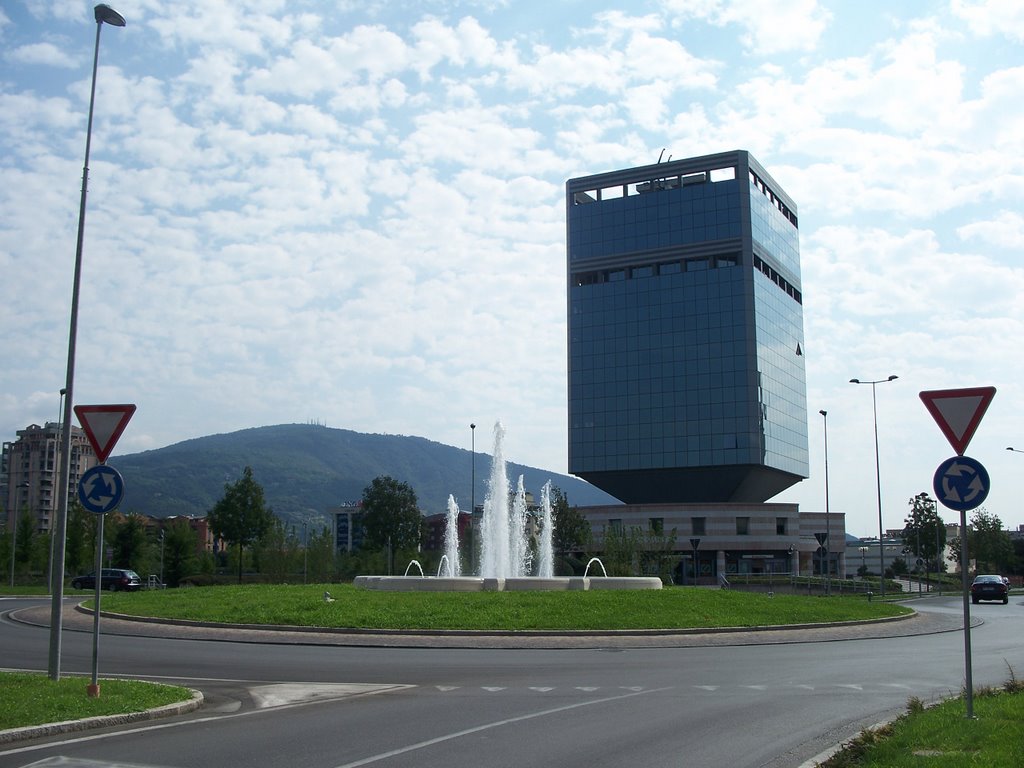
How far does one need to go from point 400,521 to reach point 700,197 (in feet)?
215

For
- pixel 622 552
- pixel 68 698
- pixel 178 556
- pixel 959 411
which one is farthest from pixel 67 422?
pixel 178 556

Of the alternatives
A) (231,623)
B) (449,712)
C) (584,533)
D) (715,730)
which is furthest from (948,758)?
(584,533)

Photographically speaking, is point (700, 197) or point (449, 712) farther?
point (700, 197)

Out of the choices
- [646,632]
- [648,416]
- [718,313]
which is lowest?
[646,632]

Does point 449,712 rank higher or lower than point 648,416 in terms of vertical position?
lower

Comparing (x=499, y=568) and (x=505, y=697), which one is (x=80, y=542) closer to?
(x=499, y=568)

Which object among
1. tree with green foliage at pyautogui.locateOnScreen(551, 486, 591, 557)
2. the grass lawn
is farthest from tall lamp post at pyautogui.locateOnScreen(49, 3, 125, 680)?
tree with green foliage at pyautogui.locateOnScreen(551, 486, 591, 557)

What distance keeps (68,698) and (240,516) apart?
185 ft

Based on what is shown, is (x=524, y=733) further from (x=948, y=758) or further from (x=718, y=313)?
(x=718, y=313)

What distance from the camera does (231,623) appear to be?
93.2 feet

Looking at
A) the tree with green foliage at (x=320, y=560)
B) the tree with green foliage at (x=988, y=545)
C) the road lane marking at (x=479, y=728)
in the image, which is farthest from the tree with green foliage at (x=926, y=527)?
the road lane marking at (x=479, y=728)

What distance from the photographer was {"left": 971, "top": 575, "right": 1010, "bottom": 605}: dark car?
55.8 metres

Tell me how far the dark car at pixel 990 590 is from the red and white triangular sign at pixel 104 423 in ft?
174

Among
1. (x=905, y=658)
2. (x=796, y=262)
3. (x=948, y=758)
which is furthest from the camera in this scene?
(x=796, y=262)
